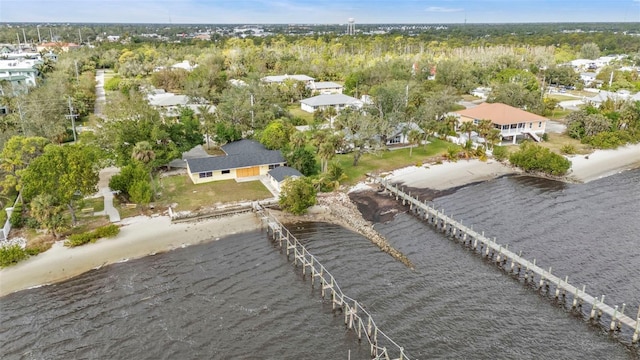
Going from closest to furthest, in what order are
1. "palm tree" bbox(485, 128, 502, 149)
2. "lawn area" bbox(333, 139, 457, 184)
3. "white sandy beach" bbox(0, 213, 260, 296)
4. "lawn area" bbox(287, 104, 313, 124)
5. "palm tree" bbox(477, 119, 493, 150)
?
1. "white sandy beach" bbox(0, 213, 260, 296)
2. "lawn area" bbox(333, 139, 457, 184)
3. "palm tree" bbox(485, 128, 502, 149)
4. "palm tree" bbox(477, 119, 493, 150)
5. "lawn area" bbox(287, 104, 313, 124)

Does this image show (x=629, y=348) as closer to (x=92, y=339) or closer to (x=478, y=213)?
(x=478, y=213)

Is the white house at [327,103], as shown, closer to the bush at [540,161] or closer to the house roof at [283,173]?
the bush at [540,161]

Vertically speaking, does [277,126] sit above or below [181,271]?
above

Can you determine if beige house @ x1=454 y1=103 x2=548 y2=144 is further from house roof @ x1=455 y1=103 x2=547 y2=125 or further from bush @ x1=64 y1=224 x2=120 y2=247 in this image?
bush @ x1=64 y1=224 x2=120 y2=247

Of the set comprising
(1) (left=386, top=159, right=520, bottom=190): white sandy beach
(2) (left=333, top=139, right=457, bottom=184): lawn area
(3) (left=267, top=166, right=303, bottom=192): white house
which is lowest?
(1) (left=386, top=159, right=520, bottom=190): white sandy beach

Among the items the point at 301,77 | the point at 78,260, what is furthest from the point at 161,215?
the point at 301,77

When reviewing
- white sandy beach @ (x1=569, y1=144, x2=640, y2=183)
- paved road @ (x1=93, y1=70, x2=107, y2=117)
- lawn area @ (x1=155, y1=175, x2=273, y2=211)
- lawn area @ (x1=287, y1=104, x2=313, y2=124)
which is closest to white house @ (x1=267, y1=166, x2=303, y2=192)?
lawn area @ (x1=155, y1=175, x2=273, y2=211)

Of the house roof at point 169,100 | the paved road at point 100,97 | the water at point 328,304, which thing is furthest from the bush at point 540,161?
the paved road at point 100,97

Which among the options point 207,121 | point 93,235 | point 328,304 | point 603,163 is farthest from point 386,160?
point 93,235
